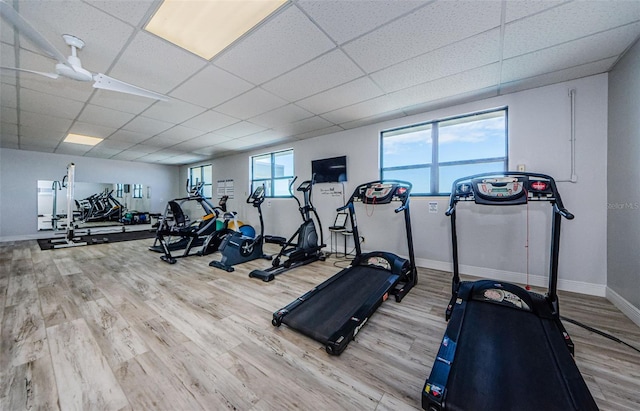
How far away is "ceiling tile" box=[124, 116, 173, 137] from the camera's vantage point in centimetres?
407

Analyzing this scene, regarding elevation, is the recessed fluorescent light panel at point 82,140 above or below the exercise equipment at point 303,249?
above

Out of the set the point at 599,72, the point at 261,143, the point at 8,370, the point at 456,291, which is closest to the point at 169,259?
the point at 8,370

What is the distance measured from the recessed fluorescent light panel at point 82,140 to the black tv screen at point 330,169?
16.7ft

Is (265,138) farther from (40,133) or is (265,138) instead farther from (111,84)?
(40,133)

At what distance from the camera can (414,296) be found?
273 centimetres

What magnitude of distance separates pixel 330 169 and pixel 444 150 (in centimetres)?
212

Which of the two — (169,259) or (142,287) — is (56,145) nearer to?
(169,259)

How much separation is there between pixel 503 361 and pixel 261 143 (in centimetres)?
567

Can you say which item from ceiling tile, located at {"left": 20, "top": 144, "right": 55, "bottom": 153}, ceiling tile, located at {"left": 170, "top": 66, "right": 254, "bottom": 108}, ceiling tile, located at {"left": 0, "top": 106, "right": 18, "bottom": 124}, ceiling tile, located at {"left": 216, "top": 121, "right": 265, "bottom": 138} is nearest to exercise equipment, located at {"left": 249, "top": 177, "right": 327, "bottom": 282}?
ceiling tile, located at {"left": 216, "top": 121, "right": 265, "bottom": 138}

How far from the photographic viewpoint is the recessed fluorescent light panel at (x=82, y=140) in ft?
16.5

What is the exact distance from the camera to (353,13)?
5.76 feet

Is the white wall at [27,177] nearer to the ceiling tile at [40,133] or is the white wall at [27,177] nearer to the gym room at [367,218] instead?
the ceiling tile at [40,133]

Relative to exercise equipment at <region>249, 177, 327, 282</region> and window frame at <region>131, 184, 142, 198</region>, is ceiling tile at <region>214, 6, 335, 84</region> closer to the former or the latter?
exercise equipment at <region>249, 177, 327, 282</region>

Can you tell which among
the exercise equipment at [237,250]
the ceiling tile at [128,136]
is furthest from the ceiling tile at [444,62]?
the ceiling tile at [128,136]
